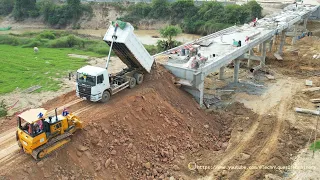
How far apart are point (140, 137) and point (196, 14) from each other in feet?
167

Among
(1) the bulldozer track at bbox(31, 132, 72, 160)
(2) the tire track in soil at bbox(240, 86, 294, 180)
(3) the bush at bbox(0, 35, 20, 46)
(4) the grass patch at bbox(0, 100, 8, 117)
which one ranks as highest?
(3) the bush at bbox(0, 35, 20, 46)

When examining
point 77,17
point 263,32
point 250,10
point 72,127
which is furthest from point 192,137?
point 77,17

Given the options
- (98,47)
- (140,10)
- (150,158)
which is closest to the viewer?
(150,158)

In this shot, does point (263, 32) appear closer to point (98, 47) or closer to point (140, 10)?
point (98, 47)

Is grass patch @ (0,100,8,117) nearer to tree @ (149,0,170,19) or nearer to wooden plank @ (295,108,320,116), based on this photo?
wooden plank @ (295,108,320,116)

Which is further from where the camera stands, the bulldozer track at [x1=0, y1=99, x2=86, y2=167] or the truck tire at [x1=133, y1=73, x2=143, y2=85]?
the truck tire at [x1=133, y1=73, x2=143, y2=85]

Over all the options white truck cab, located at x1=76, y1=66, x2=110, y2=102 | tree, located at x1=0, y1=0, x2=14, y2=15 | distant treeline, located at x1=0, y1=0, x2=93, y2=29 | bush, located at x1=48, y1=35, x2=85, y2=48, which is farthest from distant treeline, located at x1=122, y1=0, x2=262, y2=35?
white truck cab, located at x1=76, y1=66, x2=110, y2=102

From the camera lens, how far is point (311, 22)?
58062mm

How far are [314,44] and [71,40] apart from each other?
34.5 metres

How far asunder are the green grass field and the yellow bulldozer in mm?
12225

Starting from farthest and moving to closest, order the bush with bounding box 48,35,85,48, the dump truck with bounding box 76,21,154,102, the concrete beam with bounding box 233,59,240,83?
the bush with bounding box 48,35,85,48 < the concrete beam with bounding box 233,59,240,83 < the dump truck with bounding box 76,21,154,102

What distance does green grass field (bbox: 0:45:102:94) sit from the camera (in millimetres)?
28562

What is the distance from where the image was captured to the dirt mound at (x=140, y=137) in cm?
1570

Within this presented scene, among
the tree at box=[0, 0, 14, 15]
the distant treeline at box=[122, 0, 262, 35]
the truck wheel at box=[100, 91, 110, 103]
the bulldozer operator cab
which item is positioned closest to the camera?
the bulldozer operator cab
